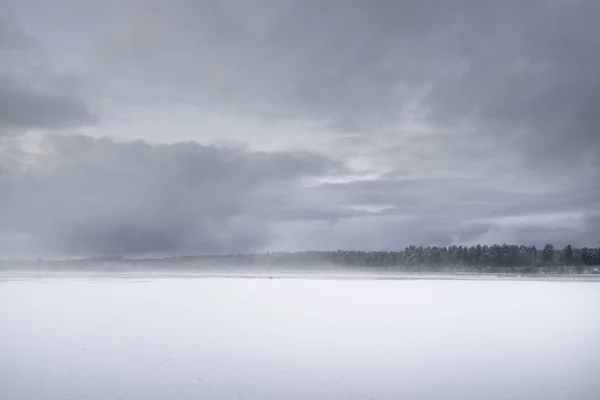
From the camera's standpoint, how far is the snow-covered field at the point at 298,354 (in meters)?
15.0

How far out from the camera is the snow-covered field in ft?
49.2

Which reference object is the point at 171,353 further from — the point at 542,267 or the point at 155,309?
the point at 542,267

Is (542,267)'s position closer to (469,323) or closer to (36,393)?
(469,323)

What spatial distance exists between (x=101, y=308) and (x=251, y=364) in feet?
68.4

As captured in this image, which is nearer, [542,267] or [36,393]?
[36,393]

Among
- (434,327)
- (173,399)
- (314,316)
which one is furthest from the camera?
(314,316)

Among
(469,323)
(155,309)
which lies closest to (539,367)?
(469,323)

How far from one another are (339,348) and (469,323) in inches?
403

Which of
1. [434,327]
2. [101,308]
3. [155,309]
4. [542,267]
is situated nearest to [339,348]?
[434,327]

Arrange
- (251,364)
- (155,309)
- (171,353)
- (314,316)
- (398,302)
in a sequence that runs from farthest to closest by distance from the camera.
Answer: (398,302) → (155,309) → (314,316) → (171,353) → (251,364)

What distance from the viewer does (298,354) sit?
66.0ft

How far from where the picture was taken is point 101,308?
119ft

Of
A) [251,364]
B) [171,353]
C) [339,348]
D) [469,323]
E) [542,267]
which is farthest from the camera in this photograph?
[542,267]

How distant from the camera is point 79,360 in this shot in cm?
1858
